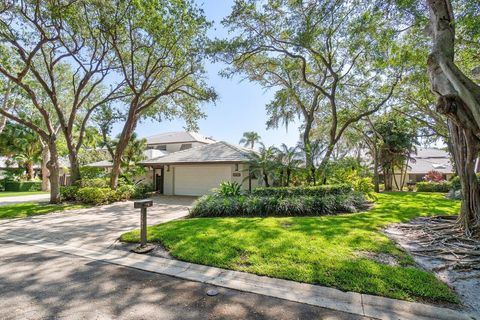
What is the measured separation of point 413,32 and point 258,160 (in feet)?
27.9

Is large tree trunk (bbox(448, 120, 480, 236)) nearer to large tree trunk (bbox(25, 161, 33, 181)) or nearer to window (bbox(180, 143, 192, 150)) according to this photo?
window (bbox(180, 143, 192, 150))

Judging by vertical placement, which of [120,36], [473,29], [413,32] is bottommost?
[473,29]

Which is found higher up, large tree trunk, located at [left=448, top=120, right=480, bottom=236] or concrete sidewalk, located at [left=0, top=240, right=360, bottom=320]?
large tree trunk, located at [left=448, top=120, right=480, bottom=236]

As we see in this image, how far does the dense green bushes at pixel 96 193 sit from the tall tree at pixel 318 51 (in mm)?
9601

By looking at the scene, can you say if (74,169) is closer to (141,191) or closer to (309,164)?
(141,191)

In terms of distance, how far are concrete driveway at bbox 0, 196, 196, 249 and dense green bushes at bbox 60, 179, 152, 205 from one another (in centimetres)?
221

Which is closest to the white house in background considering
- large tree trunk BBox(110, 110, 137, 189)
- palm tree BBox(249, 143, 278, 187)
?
palm tree BBox(249, 143, 278, 187)

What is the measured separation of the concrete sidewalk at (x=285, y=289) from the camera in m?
3.30

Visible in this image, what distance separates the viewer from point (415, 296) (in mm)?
3641

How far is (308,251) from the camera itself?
207 inches

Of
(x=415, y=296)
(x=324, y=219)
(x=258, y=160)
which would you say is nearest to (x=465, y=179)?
(x=324, y=219)

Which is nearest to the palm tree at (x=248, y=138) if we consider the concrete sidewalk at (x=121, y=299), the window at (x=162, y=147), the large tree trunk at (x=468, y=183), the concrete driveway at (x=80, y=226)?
the window at (x=162, y=147)

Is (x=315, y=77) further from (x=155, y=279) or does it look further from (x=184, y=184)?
(x=155, y=279)

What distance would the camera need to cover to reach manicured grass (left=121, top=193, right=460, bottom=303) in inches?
156
